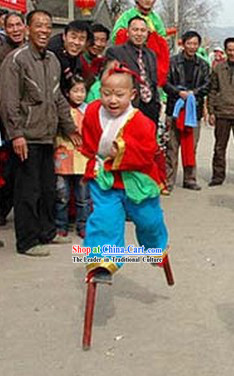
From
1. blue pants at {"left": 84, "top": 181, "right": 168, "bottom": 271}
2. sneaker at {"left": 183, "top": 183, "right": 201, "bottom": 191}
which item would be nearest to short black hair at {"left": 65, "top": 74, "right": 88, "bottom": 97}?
blue pants at {"left": 84, "top": 181, "right": 168, "bottom": 271}

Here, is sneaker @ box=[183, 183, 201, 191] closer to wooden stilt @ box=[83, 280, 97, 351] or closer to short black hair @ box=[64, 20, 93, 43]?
short black hair @ box=[64, 20, 93, 43]

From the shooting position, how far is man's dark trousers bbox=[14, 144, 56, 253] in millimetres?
5832

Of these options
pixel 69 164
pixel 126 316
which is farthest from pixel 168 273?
pixel 69 164

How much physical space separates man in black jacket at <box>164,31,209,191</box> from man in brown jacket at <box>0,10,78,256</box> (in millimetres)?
2747

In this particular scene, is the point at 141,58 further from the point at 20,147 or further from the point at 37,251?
the point at 37,251

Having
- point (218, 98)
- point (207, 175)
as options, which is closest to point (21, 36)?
point (218, 98)

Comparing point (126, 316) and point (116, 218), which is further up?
point (116, 218)

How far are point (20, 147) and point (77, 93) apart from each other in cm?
92

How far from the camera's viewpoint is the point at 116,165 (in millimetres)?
4176

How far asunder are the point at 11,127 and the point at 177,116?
A: 132 inches

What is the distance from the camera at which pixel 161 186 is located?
4434mm

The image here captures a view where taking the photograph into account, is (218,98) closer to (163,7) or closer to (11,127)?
(11,127)

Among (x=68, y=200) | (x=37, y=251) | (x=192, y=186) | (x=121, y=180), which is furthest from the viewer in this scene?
(x=192, y=186)

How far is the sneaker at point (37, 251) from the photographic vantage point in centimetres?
584
